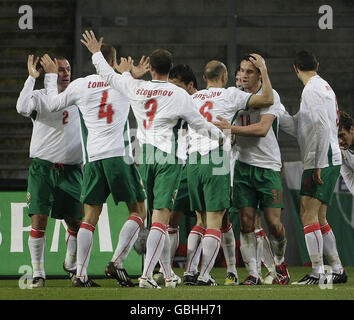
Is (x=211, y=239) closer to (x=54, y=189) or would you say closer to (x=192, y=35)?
(x=54, y=189)

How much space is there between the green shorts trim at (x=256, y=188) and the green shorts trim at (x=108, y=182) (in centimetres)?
93

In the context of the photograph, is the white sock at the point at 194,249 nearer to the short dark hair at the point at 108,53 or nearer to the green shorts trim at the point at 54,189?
the green shorts trim at the point at 54,189

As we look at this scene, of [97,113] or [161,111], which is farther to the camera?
[97,113]

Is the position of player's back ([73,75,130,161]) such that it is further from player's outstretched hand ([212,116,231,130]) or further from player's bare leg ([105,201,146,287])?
player's outstretched hand ([212,116,231,130])

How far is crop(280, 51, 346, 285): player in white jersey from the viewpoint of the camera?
6738mm

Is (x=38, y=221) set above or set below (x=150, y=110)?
below

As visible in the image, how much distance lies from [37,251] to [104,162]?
102cm

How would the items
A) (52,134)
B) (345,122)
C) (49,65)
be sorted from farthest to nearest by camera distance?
1. (345,122)
2. (52,134)
3. (49,65)

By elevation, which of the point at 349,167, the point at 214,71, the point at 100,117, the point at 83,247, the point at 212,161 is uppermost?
the point at 214,71

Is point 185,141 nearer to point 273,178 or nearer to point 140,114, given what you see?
point 140,114

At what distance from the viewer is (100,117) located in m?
6.70

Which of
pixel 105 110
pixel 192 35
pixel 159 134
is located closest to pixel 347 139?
pixel 159 134

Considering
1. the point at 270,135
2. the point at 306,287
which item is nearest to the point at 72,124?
the point at 270,135

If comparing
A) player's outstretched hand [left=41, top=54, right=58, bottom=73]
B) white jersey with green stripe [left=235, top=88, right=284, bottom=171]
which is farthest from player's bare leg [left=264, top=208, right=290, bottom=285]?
player's outstretched hand [left=41, top=54, right=58, bottom=73]
